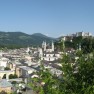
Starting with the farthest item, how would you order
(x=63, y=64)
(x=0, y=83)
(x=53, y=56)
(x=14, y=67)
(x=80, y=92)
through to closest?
1. (x=53, y=56)
2. (x=14, y=67)
3. (x=0, y=83)
4. (x=63, y=64)
5. (x=80, y=92)

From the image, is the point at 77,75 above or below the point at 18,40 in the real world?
below

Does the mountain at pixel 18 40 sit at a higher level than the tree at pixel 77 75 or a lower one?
higher

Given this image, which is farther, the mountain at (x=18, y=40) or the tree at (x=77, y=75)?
the mountain at (x=18, y=40)

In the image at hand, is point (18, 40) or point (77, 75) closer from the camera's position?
point (77, 75)

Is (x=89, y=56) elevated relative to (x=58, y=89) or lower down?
elevated

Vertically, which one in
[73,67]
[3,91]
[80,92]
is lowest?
[3,91]

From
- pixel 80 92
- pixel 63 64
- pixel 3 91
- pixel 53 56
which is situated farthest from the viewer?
pixel 53 56

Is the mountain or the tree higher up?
the mountain

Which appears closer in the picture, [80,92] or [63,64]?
[80,92]

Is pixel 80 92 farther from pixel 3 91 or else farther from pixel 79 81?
pixel 3 91

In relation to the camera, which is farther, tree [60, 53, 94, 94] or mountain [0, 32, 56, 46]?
mountain [0, 32, 56, 46]

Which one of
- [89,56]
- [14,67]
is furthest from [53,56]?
[89,56]
